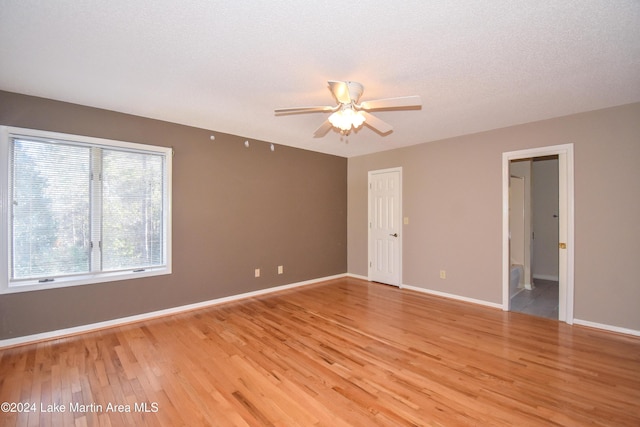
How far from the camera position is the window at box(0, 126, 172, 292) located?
286 cm

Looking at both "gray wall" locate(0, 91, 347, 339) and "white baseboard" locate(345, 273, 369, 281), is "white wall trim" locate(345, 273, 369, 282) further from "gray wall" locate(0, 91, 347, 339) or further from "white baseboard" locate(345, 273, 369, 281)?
"gray wall" locate(0, 91, 347, 339)

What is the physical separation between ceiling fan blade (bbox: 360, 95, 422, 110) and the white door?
2.92 m

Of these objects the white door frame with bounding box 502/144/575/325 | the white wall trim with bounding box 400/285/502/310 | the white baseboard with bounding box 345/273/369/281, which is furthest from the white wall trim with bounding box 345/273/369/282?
the white door frame with bounding box 502/144/575/325

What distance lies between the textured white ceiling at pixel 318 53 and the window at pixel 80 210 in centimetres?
56

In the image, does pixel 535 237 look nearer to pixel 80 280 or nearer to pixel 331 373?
pixel 331 373

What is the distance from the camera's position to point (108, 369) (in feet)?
7.94

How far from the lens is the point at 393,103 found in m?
2.30

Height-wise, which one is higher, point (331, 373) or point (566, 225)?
point (566, 225)

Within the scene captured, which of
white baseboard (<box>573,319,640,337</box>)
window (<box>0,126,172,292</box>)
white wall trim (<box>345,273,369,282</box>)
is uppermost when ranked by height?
window (<box>0,126,172,292</box>)

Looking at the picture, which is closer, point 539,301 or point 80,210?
point 80,210

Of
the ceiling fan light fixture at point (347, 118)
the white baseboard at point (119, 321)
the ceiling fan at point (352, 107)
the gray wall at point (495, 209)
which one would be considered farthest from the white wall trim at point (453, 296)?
the ceiling fan light fixture at point (347, 118)

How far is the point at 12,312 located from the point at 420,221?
531cm

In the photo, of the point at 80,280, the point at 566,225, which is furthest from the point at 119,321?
the point at 566,225

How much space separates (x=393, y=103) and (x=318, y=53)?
71 cm
